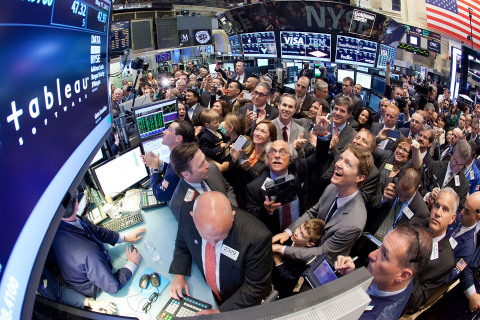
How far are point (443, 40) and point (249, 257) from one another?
15.3 meters

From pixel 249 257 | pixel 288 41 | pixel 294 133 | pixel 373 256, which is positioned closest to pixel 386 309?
pixel 373 256

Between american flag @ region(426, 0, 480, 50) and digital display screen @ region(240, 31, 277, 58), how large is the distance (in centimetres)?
766

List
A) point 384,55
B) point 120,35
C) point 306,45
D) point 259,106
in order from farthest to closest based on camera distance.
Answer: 1. point 120,35
2. point 306,45
3. point 384,55
4. point 259,106

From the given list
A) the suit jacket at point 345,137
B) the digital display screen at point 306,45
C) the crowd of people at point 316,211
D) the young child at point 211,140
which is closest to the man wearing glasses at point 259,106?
the crowd of people at point 316,211

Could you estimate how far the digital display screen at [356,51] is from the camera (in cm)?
617

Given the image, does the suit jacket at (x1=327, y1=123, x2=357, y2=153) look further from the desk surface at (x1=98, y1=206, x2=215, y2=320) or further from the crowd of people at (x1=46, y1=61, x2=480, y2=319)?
the desk surface at (x1=98, y1=206, x2=215, y2=320)

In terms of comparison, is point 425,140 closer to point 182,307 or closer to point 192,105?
point 182,307

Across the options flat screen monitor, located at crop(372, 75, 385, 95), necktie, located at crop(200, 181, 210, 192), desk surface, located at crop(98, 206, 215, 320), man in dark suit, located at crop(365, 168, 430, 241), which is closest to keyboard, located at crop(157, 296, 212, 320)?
desk surface, located at crop(98, 206, 215, 320)

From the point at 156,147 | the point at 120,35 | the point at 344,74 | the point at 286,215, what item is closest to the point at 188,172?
the point at 286,215

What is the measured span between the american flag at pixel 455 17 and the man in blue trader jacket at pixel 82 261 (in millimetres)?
12910

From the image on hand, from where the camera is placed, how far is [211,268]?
193cm

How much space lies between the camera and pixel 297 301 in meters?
0.91

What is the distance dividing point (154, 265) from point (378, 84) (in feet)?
20.3

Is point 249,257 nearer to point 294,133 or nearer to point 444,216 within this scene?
point 444,216
